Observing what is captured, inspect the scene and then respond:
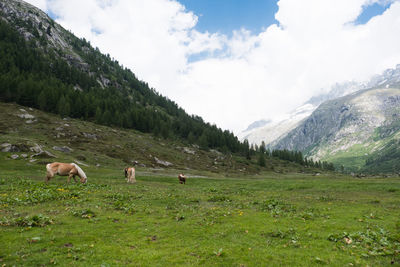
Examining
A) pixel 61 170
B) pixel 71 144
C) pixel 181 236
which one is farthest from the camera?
pixel 71 144

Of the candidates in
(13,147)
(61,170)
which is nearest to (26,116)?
(13,147)

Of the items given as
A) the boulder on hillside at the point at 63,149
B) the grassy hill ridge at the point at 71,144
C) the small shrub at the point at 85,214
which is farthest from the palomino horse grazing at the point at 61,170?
the boulder on hillside at the point at 63,149

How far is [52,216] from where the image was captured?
1530 cm

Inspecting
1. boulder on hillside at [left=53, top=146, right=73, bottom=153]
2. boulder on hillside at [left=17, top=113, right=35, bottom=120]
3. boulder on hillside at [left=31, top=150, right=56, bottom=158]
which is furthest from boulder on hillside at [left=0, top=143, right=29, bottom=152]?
boulder on hillside at [left=17, top=113, right=35, bottom=120]

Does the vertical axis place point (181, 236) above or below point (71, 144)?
below

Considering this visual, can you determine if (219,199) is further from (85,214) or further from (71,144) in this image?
(71,144)

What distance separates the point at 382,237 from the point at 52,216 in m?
21.1

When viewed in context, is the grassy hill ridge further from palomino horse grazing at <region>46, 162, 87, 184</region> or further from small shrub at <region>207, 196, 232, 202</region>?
small shrub at <region>207, 196, 232, 202</region>

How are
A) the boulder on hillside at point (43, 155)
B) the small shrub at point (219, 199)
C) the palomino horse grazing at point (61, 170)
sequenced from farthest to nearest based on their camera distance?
the boulder on hillside at point (43, 155), the palomino horse grazing at point (61, 170), the small shrub at point (219, 199)

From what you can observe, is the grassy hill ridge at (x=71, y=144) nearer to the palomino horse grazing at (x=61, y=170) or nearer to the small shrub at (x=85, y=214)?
the palomino horse grazing at (x=61, y=170)

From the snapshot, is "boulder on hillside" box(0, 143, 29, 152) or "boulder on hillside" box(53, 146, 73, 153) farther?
"boulder on hillside" box(53, 146, 73, 153)

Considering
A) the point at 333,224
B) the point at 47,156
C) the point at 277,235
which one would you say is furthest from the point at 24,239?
the point at 47,156

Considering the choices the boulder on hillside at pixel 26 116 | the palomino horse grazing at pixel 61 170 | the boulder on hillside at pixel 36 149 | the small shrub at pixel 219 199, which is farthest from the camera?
the boulder on hillside at pixel 26 116

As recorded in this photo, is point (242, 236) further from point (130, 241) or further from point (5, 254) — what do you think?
point (5, 254)
